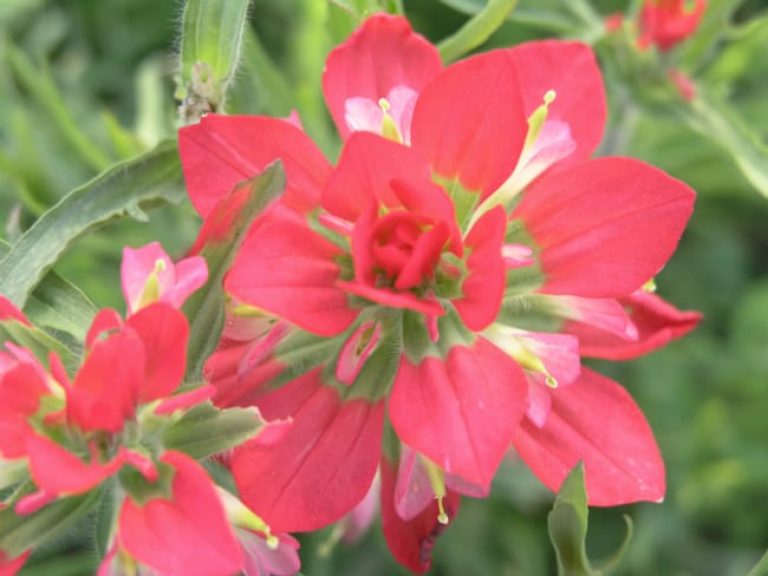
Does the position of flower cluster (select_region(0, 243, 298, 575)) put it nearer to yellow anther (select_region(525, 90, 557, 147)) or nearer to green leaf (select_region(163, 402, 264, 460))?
green leaf (select_region(163, 402, 264, 460))

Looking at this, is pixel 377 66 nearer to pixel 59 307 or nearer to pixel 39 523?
pixel 59 307

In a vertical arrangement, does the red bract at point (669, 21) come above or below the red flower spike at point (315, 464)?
below

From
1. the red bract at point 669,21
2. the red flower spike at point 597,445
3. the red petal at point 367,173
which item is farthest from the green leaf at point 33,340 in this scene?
the red bract at point 669,21

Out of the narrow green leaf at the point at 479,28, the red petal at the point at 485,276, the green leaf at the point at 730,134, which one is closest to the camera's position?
the red petal at the point at 485,276

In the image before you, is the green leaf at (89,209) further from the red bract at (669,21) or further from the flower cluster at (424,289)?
the red bract at (669,21)

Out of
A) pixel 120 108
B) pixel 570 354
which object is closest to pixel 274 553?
pixel 570 354

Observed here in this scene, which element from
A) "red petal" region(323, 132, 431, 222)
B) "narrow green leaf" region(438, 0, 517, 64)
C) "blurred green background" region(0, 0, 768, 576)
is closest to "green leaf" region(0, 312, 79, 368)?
"red petal" region(323, 132, 431, 222)

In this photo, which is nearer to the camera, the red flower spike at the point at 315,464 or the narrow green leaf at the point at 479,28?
the red flower spike at the point at 315,464
